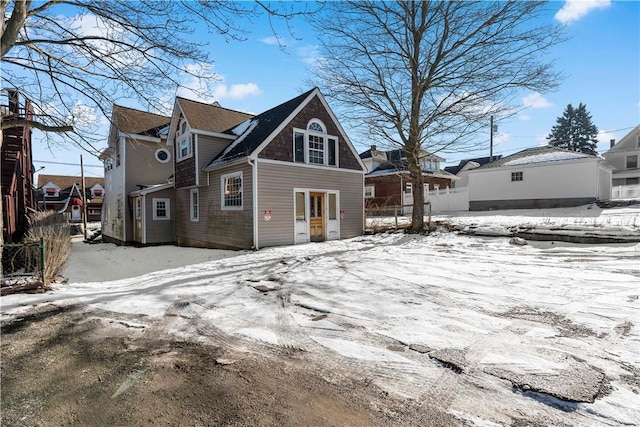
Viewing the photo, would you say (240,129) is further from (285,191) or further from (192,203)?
(285,191)

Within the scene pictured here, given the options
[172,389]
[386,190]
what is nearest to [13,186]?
[172,389]

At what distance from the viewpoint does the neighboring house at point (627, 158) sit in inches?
1216

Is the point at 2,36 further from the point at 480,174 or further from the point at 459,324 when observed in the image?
the point at 480,174

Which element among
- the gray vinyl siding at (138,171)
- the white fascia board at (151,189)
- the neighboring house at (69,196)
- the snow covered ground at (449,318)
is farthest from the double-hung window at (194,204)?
the neighboring house at (69,196)

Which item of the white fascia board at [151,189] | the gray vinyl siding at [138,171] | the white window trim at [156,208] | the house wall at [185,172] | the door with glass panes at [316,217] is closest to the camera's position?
the door with glass panes at [316,217]

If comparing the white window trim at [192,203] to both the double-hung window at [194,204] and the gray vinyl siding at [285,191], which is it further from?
the gray vinyl siding at [285,191]

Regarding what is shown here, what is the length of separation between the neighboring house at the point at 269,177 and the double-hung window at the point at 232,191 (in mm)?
42

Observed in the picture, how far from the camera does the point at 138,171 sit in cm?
1889

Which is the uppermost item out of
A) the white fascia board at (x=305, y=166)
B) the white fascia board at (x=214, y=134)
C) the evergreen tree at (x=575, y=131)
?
the evergreen tree at (x=575, y=131)

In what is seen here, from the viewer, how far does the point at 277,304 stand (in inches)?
210

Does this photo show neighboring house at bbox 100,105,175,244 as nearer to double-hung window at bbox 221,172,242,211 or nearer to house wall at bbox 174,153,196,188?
house wall at bbox 174,153,196,188

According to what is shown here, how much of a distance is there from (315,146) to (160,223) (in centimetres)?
989

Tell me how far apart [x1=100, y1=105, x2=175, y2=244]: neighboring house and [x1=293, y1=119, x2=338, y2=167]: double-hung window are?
27.8 feet

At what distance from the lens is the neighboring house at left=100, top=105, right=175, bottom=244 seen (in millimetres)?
17500
